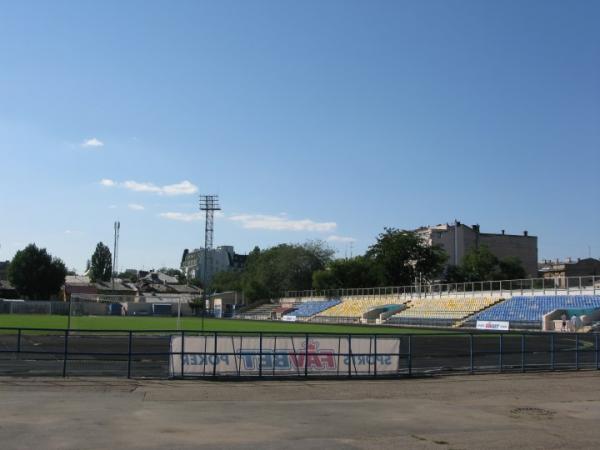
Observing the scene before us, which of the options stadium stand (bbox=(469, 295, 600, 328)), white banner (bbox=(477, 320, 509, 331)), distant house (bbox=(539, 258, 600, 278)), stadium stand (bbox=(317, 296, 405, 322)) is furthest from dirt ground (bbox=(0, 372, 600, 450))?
distant house (bbox=(539, 258, 600, 278))

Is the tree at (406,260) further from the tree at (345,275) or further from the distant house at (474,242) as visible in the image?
the distant house at (474,242)

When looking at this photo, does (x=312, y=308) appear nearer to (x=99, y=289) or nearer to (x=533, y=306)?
(x=533, y=306)

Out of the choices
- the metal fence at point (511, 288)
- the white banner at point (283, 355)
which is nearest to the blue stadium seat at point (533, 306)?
the metal fence at point (511, 288)

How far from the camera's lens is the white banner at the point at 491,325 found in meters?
62.3

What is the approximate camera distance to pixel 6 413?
13.4 m

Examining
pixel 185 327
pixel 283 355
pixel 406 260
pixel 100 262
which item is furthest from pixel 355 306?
pixel 100 262

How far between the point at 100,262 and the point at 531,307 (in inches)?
5275

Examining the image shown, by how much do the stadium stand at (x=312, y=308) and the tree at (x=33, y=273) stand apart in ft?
154

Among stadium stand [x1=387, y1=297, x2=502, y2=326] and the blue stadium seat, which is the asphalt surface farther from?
stadium stand [x1=387, y1=297, x2=502, y2=326]

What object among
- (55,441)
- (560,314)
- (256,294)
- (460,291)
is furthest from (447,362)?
(256,294)

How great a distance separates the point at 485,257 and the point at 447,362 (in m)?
91.4

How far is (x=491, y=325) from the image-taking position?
2509 inches

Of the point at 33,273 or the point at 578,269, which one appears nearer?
the point at 33,273

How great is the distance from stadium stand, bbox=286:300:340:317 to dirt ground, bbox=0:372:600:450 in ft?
276
